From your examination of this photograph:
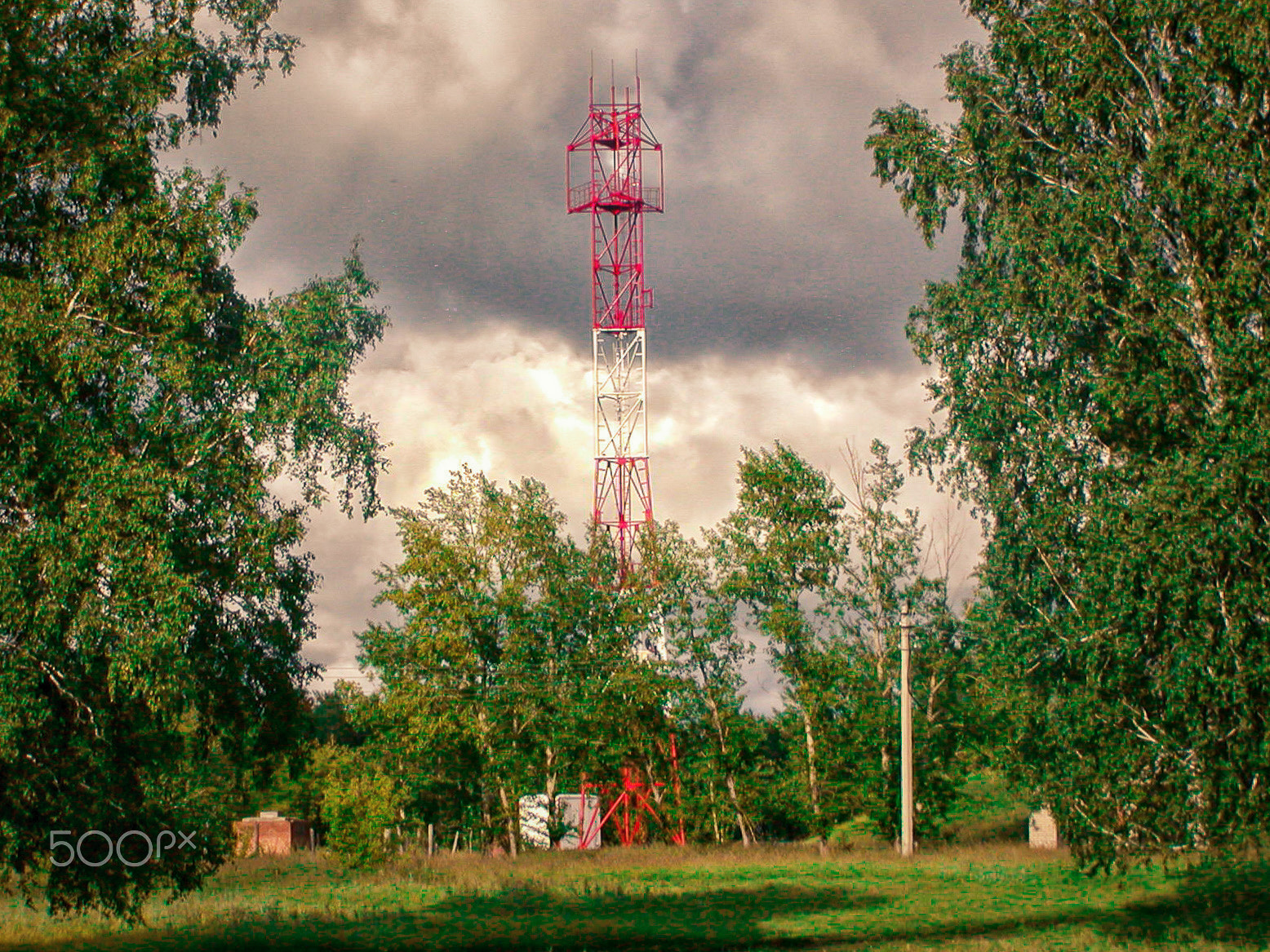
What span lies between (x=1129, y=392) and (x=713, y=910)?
12222mm

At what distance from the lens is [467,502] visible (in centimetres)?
4281

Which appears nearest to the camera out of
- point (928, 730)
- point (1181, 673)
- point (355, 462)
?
point (1181, 673)

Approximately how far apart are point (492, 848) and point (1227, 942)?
90.7 feet

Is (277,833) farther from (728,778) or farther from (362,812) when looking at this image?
(728,778)

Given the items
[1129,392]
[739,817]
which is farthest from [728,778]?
[1129,392]

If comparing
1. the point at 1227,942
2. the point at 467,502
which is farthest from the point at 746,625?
the point at 1227,942

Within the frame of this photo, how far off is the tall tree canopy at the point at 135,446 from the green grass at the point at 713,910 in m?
4.34

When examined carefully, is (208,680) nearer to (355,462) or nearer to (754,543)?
(355,462)

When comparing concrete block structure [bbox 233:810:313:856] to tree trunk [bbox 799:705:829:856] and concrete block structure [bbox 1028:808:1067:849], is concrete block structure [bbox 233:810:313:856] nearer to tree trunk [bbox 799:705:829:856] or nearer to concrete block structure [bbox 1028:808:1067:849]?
tree trunk [bbox 799:705:829:856]

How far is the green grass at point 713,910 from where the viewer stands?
18672 mm

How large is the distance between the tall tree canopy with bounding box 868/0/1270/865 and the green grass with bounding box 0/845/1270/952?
3.06 meters

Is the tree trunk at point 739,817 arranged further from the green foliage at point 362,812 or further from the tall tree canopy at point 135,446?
the tall tree canopy at point 135,446

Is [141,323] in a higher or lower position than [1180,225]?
lower

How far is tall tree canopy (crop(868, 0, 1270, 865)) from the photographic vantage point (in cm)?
1623
